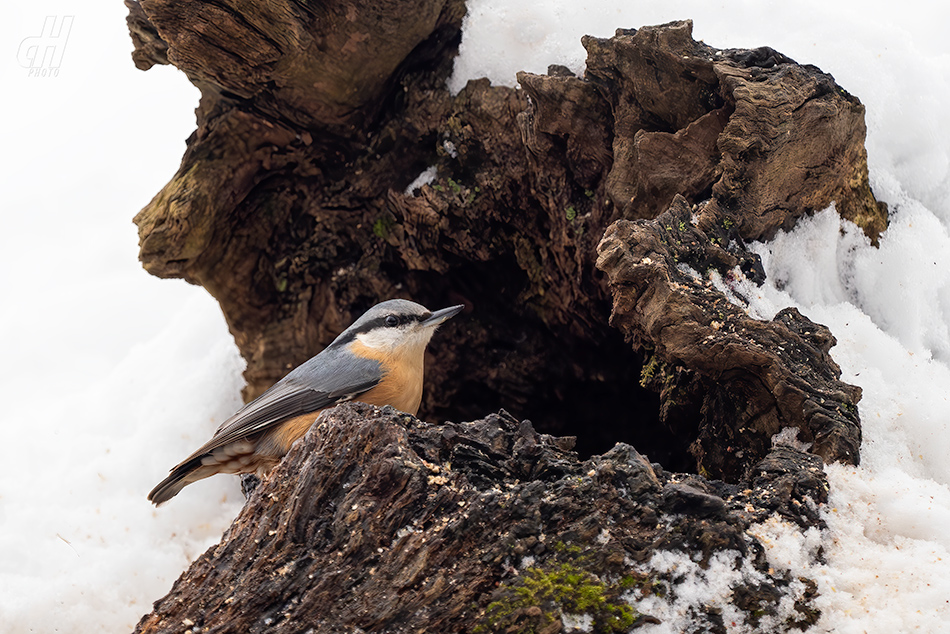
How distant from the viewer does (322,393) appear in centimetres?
326

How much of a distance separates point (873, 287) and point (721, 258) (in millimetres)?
865

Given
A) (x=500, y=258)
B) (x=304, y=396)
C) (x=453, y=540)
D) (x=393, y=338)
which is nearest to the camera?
(x=453, y=540)

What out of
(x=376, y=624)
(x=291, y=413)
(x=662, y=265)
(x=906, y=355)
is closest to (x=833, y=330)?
(x=906, y=355)

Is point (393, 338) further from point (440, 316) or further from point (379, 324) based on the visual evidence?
point (440, 316)

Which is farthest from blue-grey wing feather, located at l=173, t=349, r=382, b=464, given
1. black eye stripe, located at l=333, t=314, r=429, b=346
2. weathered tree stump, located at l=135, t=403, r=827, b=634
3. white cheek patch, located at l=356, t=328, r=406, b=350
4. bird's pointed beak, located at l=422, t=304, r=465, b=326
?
weathered tree stump, located at l=135, t=403, r=827, b=634

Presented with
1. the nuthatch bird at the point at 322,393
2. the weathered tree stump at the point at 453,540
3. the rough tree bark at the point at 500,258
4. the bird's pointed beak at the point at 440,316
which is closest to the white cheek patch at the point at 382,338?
the nuthatch bird at the point at 322,393

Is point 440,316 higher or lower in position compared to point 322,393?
higher

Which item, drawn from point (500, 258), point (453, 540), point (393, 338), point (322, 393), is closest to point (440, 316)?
point (393, 338)

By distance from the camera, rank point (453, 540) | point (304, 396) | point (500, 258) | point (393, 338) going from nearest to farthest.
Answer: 1. point (453, 540)
2. point (304, 396)
3. point (393, 338)
4. point (500, 258)

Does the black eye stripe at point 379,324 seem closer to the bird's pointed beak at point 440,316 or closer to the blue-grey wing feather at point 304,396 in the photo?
the bird's pointed beak at point 440,316

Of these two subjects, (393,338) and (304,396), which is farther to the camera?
(393,338)

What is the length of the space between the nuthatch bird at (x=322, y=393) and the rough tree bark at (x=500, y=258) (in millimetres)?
798

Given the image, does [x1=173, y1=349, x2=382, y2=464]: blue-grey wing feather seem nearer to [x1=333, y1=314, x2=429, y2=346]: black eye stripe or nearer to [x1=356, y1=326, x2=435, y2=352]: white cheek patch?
[x1=356, y1=326, x2=435, y2=352]: white cheek patch

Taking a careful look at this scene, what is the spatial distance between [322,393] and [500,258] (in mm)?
1588
